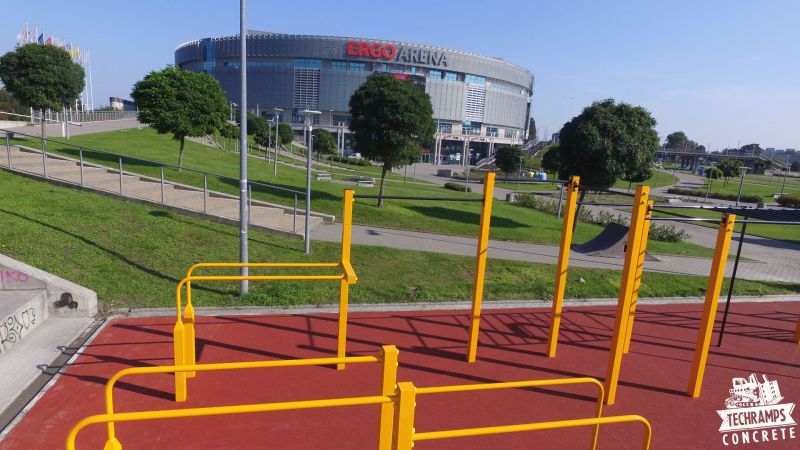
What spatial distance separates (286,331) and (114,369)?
2.30 metres

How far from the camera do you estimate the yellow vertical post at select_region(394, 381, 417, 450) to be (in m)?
3.06

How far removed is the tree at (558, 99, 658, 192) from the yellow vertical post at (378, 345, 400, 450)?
1417 cm

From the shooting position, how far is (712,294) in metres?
5.72

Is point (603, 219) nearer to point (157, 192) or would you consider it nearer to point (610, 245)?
point (610, 245)

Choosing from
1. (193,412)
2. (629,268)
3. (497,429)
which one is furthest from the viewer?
(629,268)

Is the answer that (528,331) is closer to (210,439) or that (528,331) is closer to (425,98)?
(210,439)

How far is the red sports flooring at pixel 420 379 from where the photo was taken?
470 cm

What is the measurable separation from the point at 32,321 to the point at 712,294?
8.95 meters

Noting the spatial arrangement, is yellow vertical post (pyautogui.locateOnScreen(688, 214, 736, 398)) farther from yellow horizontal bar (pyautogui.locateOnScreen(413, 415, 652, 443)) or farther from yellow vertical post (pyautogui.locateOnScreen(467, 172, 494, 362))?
yellow horizontal bar (pyautogui.locateOnScreen(413, 415, 652, 443))

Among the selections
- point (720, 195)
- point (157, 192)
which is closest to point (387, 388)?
point (157, 192)

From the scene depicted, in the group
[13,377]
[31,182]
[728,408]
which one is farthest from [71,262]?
[728,408]

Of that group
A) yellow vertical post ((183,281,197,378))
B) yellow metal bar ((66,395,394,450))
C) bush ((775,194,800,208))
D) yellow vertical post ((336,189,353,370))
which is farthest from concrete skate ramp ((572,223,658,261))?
bush ((775,194,800,208))

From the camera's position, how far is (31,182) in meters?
12.0

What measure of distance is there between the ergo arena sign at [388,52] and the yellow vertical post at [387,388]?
85.5m
